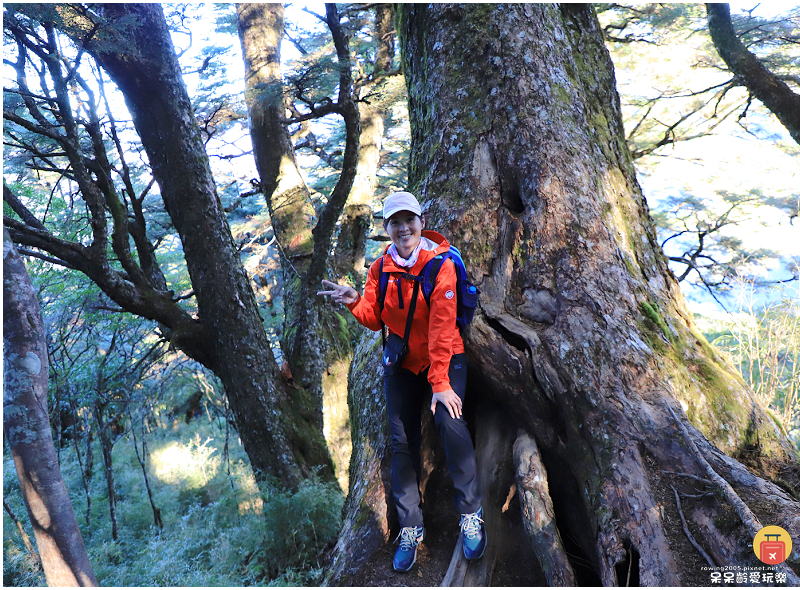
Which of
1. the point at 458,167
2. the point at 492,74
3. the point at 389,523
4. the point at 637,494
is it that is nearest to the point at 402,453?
the point at 389,523

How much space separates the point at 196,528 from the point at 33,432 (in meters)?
4.44

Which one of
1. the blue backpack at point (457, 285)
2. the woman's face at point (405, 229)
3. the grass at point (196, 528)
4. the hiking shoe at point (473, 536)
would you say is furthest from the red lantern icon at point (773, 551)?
the grass at point (196, 528)

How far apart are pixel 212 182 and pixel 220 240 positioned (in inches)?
24.8

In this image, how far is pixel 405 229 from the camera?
2432 mm

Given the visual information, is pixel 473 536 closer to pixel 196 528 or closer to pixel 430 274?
pixel 430 274

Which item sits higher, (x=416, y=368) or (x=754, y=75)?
(x=754, y=75)

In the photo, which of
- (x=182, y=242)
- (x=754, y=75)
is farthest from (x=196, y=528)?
(x=754, y=75)

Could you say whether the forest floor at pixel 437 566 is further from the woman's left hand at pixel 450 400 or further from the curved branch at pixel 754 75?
the curved branch at pixel 754 75

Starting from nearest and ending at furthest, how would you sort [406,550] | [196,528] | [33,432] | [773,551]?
1. [773,551]
2. [406,550]
3. [33,432]
4. [196,528]

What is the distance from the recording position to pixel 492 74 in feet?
10.6

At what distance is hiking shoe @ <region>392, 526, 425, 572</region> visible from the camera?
8.34 ft

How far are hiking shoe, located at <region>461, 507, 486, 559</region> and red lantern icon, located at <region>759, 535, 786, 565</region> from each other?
1.16 meters

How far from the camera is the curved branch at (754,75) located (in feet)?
19.3

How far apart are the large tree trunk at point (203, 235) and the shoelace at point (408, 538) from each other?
114 inches
